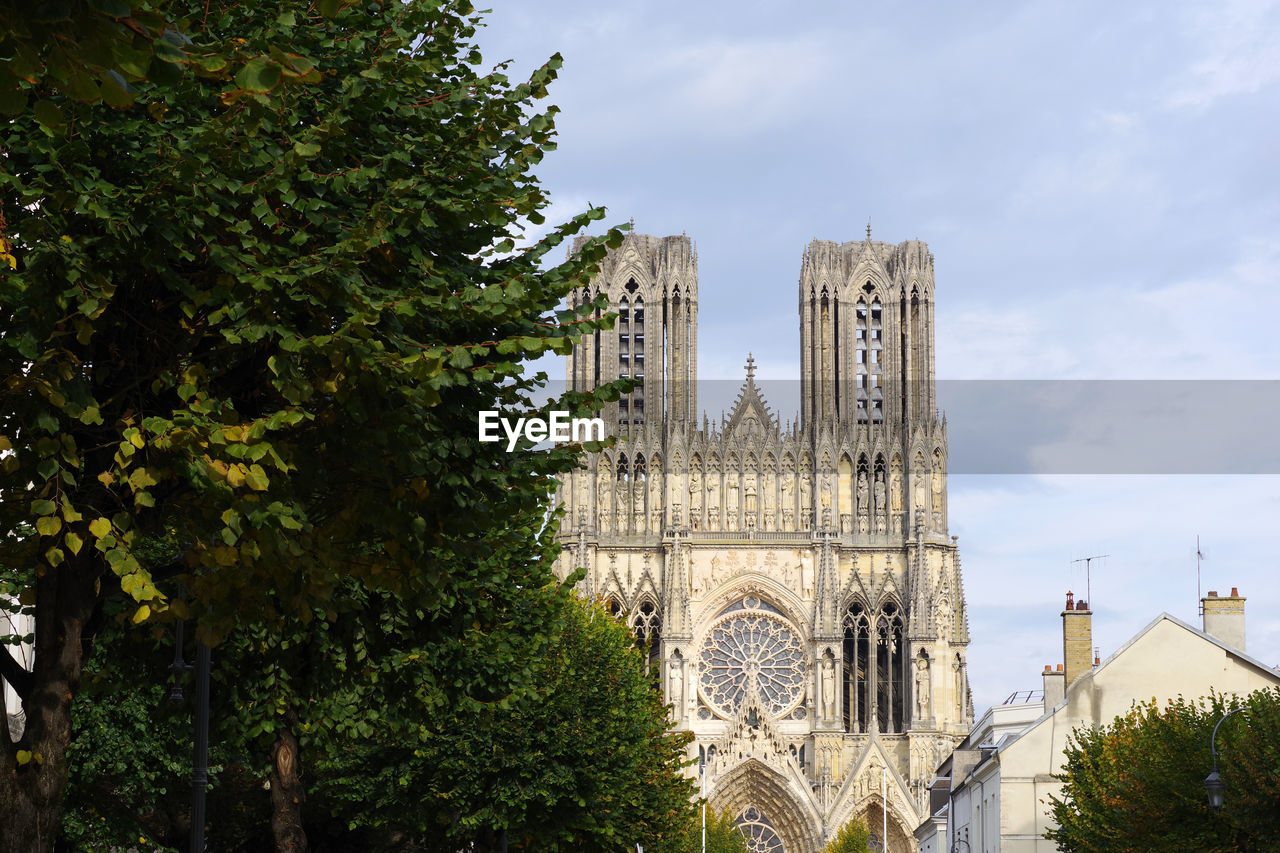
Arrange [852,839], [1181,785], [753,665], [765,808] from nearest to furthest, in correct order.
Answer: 1. [1181,785]
2. [852,839]
3. [765,808]
4. [753,665]

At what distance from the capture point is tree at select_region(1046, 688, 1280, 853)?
26109 millimetres

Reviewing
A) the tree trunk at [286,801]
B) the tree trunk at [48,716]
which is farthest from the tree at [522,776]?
the tree trunk at [48,716]

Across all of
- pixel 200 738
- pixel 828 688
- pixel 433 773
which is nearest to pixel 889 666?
pixel 828 688

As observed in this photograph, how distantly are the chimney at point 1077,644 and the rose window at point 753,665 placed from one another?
31688 mm

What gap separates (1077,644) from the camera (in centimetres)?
4594

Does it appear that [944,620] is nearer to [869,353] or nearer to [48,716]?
[869,353]

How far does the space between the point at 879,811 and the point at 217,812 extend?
45.5 metres

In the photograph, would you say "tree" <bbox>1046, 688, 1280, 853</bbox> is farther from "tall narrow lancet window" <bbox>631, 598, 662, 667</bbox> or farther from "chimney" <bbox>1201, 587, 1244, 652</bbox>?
"tall narrow lancet window" <bbox>631, 598, 662, 667</bbox>

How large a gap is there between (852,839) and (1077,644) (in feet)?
85.7

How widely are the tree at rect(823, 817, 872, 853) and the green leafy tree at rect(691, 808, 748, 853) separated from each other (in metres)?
3.98

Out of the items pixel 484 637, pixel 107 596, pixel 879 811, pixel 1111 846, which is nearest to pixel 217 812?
pixel 484 637

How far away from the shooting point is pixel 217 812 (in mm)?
33500

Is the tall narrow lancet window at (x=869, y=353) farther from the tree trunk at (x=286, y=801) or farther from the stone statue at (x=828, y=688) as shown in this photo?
the tree trunk at (x=286, y=801)

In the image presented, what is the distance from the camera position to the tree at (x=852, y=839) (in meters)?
68.6
